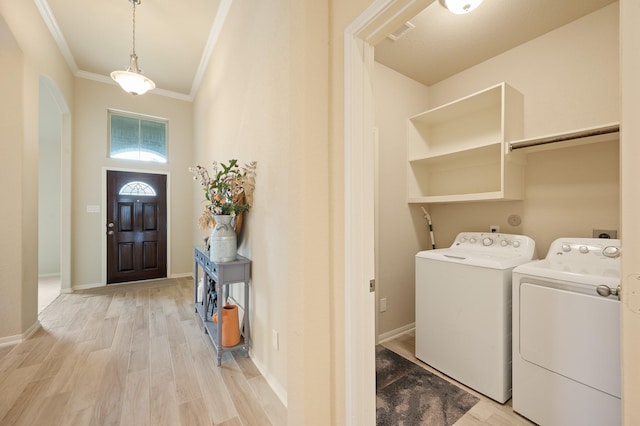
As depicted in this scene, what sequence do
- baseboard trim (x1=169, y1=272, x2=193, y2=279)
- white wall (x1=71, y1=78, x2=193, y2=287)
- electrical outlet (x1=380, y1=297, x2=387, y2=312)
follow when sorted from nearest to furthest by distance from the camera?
electrical outlet (x1=380, y1=297, x2=387, y2=312)
white wall (x1=71, y1=78, x2=193, y2=287)
baseboard trim (x1=169, y1=272, x2=193, y2=279)

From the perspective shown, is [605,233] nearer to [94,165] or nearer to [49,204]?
[94,165]

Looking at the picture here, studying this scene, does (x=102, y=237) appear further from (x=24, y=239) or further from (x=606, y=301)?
(x=606, y=301)

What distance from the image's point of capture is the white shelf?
84.2 inches

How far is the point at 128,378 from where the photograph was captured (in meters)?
1.96

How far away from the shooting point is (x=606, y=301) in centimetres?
132

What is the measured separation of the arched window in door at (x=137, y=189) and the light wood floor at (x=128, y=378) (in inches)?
86.1

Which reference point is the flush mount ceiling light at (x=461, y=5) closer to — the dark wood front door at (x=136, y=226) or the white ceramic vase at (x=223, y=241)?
the white ceramic vase at (x=223, y=241)

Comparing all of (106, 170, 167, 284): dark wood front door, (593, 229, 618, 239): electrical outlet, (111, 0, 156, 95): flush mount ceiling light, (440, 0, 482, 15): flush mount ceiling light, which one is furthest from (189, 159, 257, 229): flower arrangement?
(106, 170, 167, 284): dark wood front door

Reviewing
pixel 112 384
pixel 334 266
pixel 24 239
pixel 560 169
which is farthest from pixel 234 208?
pixel 560 169

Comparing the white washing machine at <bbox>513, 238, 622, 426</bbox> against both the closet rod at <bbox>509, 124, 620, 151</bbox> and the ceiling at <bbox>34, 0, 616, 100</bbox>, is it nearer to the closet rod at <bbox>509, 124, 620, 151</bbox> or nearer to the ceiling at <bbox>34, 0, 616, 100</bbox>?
the closet rod at <bbox>509, 124, 620, 151</bbox>

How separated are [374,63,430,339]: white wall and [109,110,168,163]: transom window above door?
4.21m

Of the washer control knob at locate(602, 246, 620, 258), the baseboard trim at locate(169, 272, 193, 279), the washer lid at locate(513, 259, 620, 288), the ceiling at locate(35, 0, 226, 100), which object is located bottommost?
the baseboard trim at locate(169, 272, 193, 279)

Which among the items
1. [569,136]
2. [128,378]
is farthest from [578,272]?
[128,378]

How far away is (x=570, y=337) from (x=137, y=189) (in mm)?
5731
